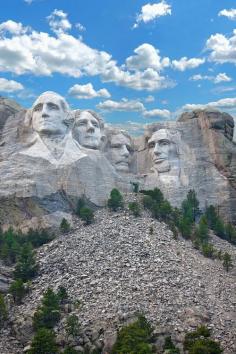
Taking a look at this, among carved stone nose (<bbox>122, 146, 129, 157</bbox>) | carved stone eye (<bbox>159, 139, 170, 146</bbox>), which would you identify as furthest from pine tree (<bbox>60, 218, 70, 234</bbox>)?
carved stone eye (<bbox>159, 139, 170, 146</bbox>)

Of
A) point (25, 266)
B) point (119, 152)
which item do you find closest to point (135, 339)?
point (25, 266)

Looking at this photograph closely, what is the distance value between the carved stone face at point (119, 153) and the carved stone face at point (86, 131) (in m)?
1.13

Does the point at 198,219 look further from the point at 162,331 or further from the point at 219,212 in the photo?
the point at 162,331

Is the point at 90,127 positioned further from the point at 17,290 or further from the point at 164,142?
the point at 17,290

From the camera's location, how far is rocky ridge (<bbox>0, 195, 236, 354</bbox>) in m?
20.5

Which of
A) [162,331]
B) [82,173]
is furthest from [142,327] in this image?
[82,173]

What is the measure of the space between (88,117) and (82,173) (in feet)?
9.77

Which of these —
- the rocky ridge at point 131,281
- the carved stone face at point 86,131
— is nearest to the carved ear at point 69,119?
the carved stone face at point 86,131

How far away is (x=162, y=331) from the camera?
19891 millimetres

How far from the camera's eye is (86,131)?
101 ft

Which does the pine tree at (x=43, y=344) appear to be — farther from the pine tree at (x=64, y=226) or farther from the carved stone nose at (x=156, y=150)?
the carved stone nose at (x=156, y=150)

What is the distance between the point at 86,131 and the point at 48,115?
2.12 meters

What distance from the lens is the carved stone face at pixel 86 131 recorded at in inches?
1211

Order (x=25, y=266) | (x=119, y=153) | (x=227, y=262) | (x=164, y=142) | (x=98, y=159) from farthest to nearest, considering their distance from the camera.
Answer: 1. (x=119, y=153)
2. (x=164, y=142)
3. (x=98, y=159)
4. (x=227, y=262)
5. (x=25, y=266)
